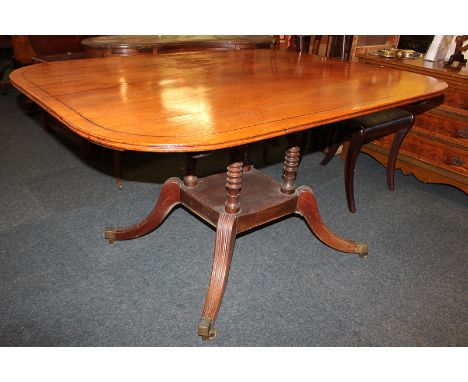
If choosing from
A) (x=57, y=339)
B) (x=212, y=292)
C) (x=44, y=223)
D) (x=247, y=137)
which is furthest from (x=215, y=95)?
(x=44, y=223)

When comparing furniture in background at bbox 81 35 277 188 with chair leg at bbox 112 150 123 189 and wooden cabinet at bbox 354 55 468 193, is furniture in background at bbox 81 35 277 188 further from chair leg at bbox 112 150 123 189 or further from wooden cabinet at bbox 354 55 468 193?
wooden cabinet at bbox 354 55 468 193

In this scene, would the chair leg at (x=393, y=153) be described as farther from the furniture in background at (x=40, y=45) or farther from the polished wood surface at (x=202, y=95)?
the furniture in background at (x=40, y=45)

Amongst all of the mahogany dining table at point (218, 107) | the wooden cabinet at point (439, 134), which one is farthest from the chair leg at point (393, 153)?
the mahogany dining table at point (218, 107)

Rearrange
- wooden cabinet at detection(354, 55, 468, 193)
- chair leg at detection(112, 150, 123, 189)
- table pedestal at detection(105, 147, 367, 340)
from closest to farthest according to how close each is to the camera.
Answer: table pedestal at detection(105, 147, 367, 340), wooden cabinet at detection(354, 55, 468, 193), chair leg at detection(112, 150, 123, 189)

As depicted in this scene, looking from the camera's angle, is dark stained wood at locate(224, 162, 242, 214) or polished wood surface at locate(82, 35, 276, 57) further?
polished wood surface at locate(82, 35, 276, 57)

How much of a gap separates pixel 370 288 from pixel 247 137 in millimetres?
1073

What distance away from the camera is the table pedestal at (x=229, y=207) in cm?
151

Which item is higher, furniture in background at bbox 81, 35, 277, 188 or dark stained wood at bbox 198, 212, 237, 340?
furniture in background at bbox 81, 35, 277, 188

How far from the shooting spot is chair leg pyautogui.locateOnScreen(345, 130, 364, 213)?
2.14 m

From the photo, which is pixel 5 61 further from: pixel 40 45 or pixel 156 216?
pixel 156 216

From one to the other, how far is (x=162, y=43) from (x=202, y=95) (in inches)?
60.5

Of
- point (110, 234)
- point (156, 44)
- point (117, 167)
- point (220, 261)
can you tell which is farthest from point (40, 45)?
point (220, 261)

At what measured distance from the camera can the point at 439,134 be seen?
2.39 metres

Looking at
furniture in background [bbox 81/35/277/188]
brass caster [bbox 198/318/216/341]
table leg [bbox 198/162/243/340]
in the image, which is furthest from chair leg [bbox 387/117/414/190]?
brass caster [bbox 198/318/216/341]
